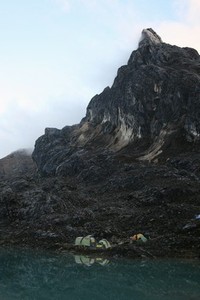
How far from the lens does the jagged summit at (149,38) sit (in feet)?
433

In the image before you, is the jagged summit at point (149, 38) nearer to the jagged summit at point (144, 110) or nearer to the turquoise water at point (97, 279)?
the jagged summit at point (144, 110)

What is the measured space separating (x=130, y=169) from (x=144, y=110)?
25.7 metres

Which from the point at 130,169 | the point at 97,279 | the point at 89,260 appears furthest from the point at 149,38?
the point at 97,279

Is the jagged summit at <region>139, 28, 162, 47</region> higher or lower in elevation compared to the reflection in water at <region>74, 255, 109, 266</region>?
higher

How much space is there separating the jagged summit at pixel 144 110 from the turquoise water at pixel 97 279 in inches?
2083

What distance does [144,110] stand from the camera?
10681 cm

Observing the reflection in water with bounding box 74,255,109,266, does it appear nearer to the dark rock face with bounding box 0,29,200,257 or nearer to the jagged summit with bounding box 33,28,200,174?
the dark rock face with bounding box 0,29,200,257

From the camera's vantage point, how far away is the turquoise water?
29.7 meters

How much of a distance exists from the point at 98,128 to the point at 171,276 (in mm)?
98206

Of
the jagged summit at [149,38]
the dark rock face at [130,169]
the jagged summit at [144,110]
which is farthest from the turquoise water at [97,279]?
the jagged summit at [149,38]

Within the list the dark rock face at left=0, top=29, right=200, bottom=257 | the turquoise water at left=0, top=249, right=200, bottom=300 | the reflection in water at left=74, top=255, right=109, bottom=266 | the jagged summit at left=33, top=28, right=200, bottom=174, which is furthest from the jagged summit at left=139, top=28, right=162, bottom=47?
the turquoise water at left=0, top=249, right=200, bottom=300

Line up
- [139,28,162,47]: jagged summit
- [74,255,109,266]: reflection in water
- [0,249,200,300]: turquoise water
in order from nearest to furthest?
[0,249,200,300]: turquoise water < [74,255,109,266]: reflection in water < [139,28,162,47]: jagged summit

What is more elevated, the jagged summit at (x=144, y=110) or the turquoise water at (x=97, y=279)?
the jagged summit at (x=144, y=110)

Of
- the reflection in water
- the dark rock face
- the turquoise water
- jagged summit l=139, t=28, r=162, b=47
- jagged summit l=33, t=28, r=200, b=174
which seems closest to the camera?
the turquoise water
